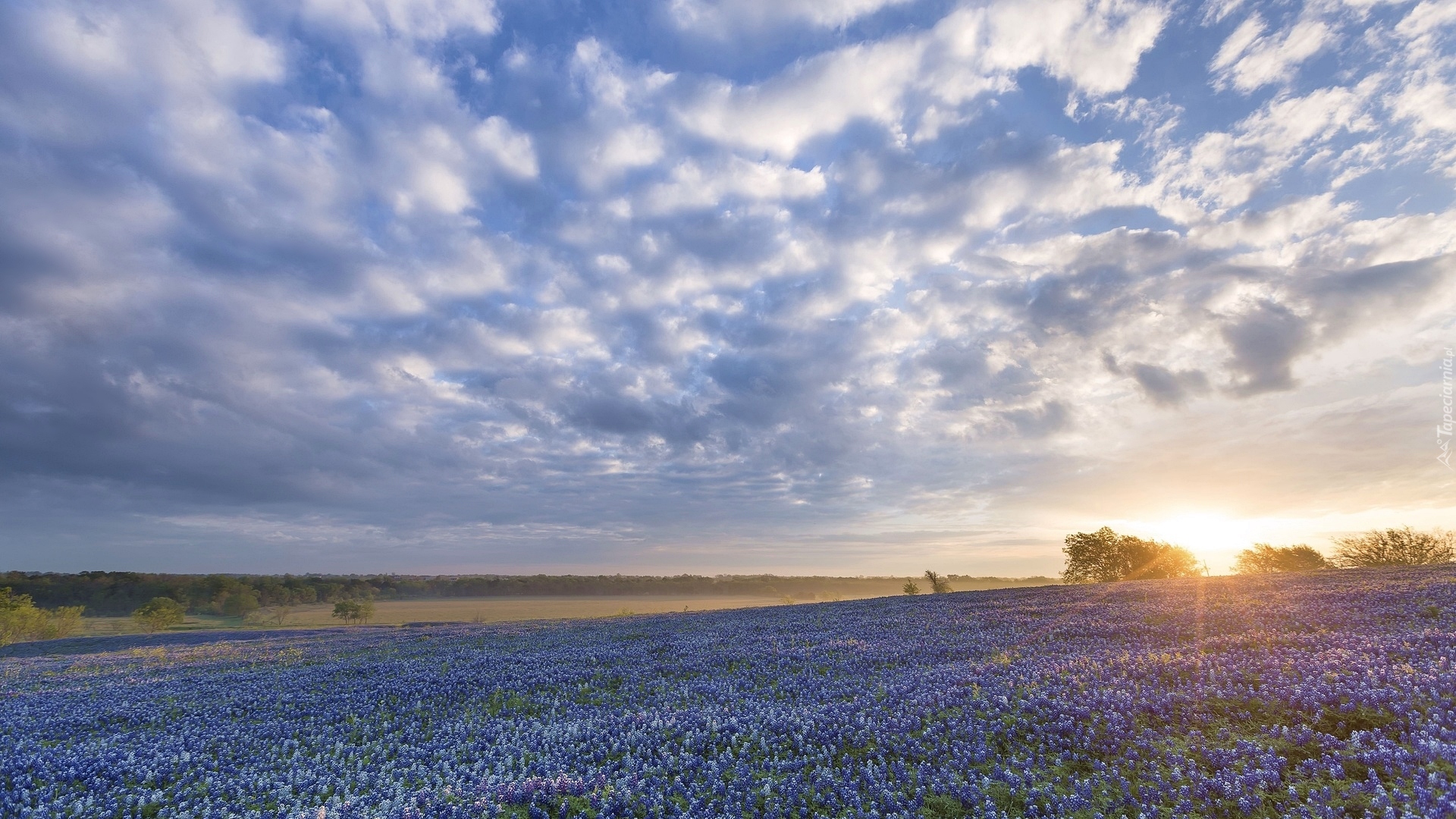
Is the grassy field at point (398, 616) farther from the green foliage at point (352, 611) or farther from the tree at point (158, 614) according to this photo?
the green foliage at point (352, 611)

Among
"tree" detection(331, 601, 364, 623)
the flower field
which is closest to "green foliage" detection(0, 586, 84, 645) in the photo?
"tree" detection(331, 601, 364, 623)

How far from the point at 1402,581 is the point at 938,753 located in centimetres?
2150

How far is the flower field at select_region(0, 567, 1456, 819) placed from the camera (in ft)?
19.6

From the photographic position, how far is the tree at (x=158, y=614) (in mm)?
54781

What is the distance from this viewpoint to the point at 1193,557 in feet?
150

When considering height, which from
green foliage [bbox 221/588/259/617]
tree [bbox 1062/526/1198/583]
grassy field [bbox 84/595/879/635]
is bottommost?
grassy field [bbox 84/595/879/635]

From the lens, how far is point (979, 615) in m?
20.9

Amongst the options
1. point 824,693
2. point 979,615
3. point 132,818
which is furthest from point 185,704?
point 979,615

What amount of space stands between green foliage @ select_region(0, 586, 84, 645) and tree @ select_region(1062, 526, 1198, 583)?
82.5 meters

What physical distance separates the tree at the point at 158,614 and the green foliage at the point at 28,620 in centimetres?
473

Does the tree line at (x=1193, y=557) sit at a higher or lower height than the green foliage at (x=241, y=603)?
higher

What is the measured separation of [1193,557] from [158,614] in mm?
89819

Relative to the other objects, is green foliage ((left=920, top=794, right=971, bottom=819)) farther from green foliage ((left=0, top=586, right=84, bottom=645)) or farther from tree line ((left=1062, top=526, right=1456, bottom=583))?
green foliage ((left=0, top=586, right=84, bottom=645))

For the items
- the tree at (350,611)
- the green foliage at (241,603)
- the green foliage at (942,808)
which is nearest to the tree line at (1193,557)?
the green foliage at (942,808)
